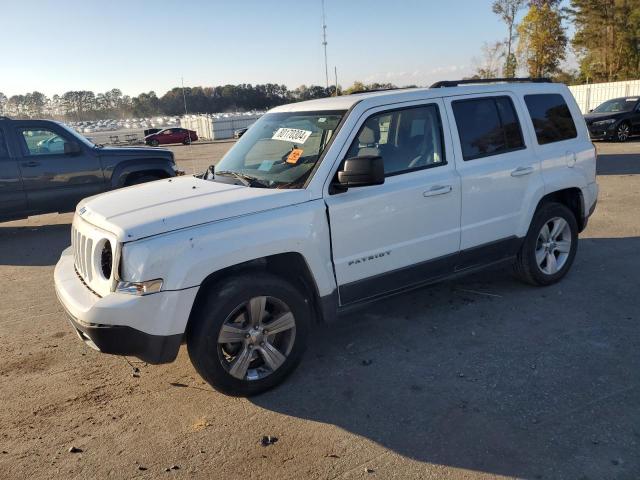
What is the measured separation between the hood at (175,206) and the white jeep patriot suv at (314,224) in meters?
0.01

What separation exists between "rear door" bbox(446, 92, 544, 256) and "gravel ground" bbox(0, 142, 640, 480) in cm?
67

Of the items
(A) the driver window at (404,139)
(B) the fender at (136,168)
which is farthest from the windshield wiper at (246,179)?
(B) the fender at (136,168)

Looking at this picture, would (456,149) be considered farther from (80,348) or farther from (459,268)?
(80,348)

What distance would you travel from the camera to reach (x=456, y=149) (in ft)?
14.5

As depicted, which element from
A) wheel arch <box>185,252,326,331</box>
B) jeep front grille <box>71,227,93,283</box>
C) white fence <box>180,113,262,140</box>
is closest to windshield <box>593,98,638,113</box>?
wheel arch <box>185,252,326,331</box>

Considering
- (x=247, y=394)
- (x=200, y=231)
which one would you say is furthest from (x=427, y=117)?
(x=247, y=394)

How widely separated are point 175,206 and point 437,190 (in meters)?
2.02

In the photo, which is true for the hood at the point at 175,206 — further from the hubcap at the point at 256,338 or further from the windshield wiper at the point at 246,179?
the hubcap at the point at 256,338

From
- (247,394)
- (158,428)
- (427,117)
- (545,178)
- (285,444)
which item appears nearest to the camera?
(285,444)

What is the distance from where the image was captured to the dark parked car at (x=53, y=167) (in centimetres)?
890

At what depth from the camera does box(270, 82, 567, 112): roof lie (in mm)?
4234

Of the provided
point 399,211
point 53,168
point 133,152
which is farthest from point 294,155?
point 53,168

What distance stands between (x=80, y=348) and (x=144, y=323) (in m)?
1.73

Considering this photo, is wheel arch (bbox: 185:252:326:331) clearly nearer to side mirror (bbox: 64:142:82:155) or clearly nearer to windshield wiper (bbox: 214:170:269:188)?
windshield wiper (bbox: 214:170:269:188)
